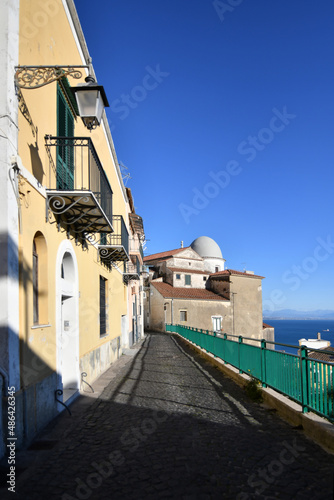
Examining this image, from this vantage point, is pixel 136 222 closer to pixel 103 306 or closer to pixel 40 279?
pixel 103 306

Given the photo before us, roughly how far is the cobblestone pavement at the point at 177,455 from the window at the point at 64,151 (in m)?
4.14

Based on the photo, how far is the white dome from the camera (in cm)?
5944

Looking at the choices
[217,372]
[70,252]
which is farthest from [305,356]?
[217,372]

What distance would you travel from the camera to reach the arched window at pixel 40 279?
20.5 ft

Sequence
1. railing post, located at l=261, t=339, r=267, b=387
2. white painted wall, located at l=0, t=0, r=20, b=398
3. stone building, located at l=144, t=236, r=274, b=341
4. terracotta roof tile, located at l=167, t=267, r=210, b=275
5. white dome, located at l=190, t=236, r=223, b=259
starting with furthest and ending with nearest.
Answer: white dome, located at l=190, t=236, r=223, b=259, terracotta roof tile, located at l=167, t=267, r=210, b=275, stone building, located at l=144, t=236, r=274, b=341, railing post, located at l=261, t=339, r=267, b=387, white painted wall, located at l=0, t=0, r=20, b=398

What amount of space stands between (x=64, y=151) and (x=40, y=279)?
8.88 feet

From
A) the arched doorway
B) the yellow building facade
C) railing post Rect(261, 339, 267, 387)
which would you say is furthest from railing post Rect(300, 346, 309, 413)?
the arched doorway

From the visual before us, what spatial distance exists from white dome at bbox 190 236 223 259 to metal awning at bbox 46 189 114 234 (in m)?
50.8

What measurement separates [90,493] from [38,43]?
6069mm

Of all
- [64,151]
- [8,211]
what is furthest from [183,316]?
[8,211]

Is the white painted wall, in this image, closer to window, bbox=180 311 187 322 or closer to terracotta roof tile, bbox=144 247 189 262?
window, bbox=180 311 187 322

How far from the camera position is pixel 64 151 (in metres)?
7.71

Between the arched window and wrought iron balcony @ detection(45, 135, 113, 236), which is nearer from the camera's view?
the arched window

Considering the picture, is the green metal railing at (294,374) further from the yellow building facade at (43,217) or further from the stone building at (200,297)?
the stone building at (200,297)
